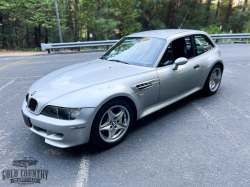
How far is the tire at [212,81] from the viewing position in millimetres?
4230

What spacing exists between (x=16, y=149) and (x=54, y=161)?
69cm

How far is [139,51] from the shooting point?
135 inches

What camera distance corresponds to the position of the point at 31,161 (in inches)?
97.3

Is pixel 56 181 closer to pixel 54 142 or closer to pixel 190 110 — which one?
pixel 54 142

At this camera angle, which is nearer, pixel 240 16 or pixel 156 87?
pixel 156 87

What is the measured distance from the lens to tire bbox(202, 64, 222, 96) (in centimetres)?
423

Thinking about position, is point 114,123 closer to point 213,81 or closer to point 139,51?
point 139,51

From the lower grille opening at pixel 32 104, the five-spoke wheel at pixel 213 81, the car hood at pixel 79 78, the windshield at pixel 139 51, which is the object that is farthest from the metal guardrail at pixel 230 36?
the lower grille opening at pixel 32 104

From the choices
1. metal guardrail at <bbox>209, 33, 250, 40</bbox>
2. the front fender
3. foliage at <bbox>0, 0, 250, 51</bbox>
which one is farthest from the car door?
foliage at <bbox>0, 0, 250, 51</bbox>

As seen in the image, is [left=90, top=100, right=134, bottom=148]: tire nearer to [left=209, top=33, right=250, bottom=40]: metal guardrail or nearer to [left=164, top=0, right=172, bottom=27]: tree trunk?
[left=209, top=33, right=250, bottom=40]: metal guardrail

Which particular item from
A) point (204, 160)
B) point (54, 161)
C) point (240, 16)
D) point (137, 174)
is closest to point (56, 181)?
point (54, 161)

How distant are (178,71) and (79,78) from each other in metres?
1.73

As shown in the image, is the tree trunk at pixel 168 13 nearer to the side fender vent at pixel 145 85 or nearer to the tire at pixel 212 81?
the tire at pixel 212 81

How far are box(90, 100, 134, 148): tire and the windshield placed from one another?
3.06ft
